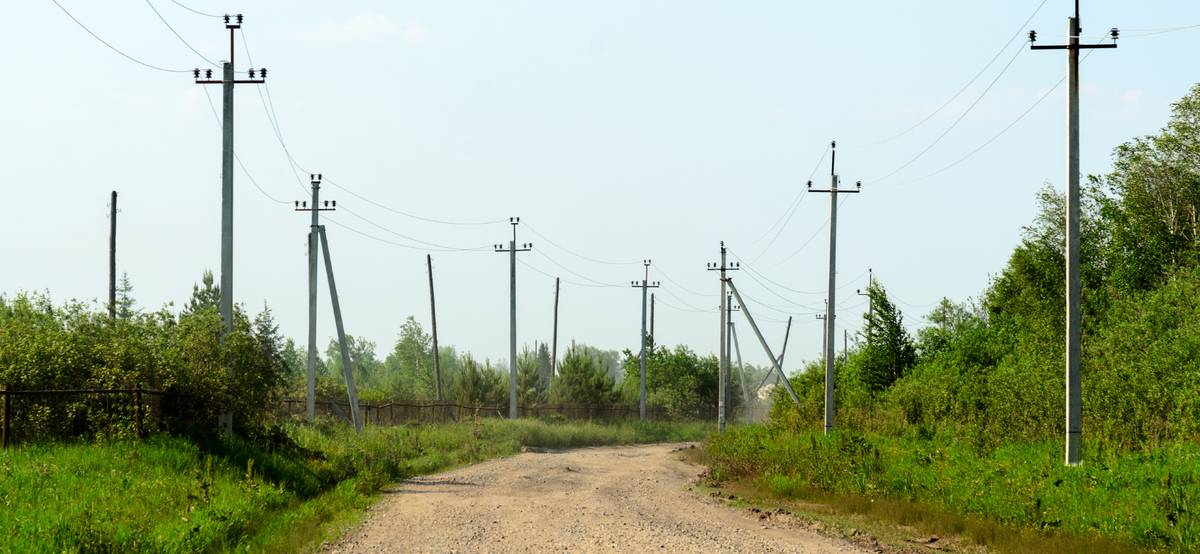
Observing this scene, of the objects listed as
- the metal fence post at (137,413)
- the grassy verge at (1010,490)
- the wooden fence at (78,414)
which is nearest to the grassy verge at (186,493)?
the metal fence post at (137,413)

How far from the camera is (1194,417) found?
22.0 meters

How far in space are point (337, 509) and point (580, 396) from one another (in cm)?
5793

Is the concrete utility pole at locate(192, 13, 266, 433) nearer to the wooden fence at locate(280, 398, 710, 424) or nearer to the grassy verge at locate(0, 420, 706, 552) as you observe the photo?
the grassy verge at locate(0, 420, 706, 552)

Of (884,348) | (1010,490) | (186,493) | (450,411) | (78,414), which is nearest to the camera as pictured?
(186,493)

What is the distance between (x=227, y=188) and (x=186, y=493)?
1174 centimetres

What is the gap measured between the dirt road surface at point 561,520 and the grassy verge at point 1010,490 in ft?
7.50

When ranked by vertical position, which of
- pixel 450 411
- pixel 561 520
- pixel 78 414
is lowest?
pixel 450 411

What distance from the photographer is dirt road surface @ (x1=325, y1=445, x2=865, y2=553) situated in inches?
641

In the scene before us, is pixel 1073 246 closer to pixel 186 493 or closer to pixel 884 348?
pixel 186 493

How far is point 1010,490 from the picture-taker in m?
19.4

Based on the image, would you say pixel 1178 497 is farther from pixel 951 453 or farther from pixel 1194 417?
pixel 951 453

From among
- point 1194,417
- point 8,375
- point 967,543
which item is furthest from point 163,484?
point 1194,417

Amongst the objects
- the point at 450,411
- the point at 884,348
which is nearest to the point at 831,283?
the point at 884,348

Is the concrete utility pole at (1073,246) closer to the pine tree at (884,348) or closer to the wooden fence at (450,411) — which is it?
the pine tree at (884,348)
